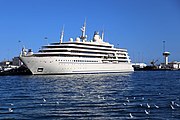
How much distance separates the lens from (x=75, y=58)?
102062 mm

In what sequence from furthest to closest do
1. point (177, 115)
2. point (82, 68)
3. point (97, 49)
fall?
1. point (97, 49)
2. point (82, 68)
3. point (177, 115)

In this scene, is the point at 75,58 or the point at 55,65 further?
the point at 75,58

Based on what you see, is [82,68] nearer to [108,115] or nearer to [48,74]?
[48,74]

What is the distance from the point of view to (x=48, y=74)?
97.9m

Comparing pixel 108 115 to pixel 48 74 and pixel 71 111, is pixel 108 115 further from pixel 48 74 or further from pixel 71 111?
pixel 48 74

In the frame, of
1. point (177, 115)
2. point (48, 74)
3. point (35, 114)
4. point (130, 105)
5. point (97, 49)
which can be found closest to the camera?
point (177, 115)

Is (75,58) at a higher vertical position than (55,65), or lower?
higher

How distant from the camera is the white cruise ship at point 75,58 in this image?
96875 mm

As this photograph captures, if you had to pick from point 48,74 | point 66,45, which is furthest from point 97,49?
point 48,74

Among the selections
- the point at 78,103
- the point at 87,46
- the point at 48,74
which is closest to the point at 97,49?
the point at 87,46

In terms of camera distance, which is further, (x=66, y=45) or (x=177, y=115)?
(x=66, y=45)

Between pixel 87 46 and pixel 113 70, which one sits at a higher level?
pixel 87 46

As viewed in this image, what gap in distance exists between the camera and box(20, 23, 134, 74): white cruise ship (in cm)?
9688

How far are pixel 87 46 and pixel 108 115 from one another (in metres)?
87.7
